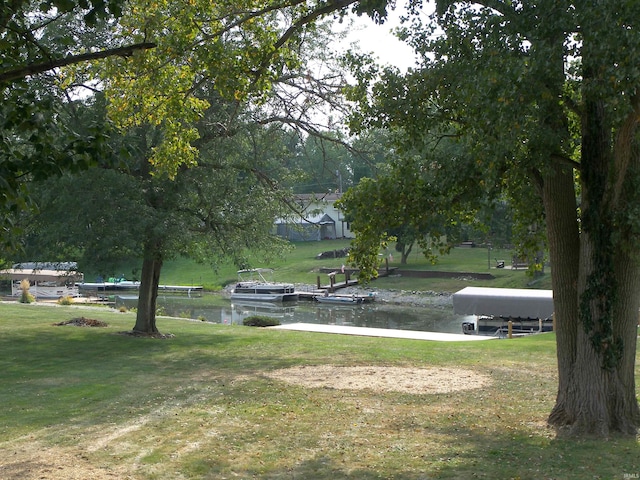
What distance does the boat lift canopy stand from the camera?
111 ft

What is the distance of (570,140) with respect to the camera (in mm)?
10016

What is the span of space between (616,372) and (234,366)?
30.1 feet

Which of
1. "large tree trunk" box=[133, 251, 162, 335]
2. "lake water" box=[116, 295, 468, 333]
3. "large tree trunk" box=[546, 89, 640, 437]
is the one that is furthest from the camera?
"lake water" box=[116, 295, 468, 333]

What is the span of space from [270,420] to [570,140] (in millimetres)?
5721

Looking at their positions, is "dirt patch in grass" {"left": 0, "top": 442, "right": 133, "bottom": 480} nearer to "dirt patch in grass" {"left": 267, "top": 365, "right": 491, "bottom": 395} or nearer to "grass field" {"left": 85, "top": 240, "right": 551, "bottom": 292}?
"dirt patch in grass" {"left": 267, "top": 365, "right": 491, "bottom": 395}

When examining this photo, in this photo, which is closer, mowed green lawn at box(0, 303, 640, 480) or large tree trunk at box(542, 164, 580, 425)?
mowed green lawn at box(0, 303, 640, 480)

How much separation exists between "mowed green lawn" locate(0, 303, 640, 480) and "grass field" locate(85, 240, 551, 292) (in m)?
31.6

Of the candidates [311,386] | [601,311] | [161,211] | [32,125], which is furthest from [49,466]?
[161,211]

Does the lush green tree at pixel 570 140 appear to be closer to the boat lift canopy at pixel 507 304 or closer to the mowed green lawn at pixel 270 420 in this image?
the mowed green lawn at pixel 270 420

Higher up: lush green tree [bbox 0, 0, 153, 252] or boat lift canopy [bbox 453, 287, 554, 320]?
lush green tree [bbox 0, 0, 153, 252]

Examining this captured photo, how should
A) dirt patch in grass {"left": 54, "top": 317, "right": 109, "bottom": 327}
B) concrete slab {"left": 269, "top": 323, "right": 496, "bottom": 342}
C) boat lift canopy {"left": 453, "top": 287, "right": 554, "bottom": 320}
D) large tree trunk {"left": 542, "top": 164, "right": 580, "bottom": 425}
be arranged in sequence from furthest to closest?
boat lift canopy {"left": 453, "top": 287, "right": 554, "bottom": 320} → dirt patch in grass {"left": 54, "top": 317, "right": 109, "bottom": 327} → concrete slab {"left": 269, "top": 323, "right": 496, "bottom": 342} → large tree trunk {"left": 542, "top": 164, "right": 580, "bottom": 425}

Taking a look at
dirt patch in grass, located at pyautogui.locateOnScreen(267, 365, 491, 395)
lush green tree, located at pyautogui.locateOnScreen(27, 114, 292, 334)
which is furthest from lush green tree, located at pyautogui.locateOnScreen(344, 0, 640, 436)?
lush green tree, located at pyautogui.locateOnScreen(27, 114, 292, 334)

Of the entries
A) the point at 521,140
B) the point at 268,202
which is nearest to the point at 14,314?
the point at 268,202

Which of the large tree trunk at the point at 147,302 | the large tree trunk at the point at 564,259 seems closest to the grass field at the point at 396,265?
the large tree trunk at the point at 147,302
